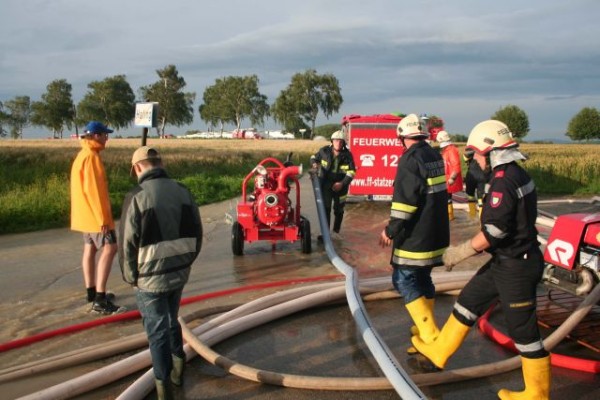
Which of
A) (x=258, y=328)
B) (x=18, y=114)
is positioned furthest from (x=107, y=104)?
(x=258, y=328)

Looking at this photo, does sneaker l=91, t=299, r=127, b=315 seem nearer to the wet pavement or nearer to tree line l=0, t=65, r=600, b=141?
the wet pavement

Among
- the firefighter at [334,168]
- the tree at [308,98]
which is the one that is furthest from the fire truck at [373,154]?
the tree at [308,98]

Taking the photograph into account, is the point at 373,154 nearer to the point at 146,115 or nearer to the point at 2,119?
the point at 146,115

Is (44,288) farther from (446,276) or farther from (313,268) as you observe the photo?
(446,276)

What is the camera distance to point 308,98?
85188mm

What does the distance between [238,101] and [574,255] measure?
307ft

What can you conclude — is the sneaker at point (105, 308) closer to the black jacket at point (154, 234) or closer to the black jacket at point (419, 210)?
the black jacket at point (154, 234)

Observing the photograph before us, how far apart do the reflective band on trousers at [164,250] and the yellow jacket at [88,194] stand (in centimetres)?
202

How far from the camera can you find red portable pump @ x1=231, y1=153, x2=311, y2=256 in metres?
7.20

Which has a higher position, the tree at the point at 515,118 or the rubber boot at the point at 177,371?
the tree at the point at 515,118

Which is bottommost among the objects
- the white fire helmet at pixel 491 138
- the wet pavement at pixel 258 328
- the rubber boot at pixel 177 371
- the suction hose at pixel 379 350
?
the wet pavement at pixel 258 328

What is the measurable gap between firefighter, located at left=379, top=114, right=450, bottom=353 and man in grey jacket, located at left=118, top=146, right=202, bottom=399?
1.59 m

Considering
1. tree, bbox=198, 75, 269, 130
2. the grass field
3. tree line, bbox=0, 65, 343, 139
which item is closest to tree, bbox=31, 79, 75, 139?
tree line, bbox=0, 65, 343, 139

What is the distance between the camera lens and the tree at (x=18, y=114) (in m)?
84.5
